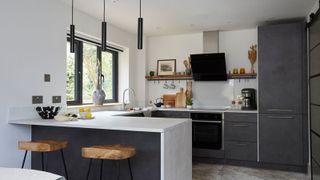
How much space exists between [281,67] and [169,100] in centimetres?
223

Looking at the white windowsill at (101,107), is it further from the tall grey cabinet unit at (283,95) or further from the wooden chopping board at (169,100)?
the tall grey cabinet unit at (283,95)

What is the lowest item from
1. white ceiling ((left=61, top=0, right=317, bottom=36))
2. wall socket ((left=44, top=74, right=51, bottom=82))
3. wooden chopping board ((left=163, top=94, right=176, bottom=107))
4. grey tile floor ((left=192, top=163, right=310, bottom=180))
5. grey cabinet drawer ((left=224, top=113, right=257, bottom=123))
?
grey tile floor ((left=192, top=163, right=310, bottom=180))

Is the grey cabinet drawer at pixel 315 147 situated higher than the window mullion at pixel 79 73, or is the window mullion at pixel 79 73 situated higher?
the window mullion at pixel 79 73

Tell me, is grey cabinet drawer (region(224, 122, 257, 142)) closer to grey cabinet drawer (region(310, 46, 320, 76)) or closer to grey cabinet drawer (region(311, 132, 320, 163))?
grey cabinet drawer (region(311, 132, 320, 163))

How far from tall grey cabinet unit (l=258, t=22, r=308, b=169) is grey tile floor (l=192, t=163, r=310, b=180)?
214mm

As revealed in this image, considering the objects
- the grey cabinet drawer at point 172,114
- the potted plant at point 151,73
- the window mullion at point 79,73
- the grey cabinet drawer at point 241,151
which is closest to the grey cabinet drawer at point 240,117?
the grey cabinet drawer at point 241,151

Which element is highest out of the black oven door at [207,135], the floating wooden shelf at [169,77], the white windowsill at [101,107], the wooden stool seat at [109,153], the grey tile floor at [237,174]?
the floating wooden shelf at [169,77]

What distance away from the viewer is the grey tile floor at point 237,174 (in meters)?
3.76

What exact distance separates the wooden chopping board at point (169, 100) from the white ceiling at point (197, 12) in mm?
1398

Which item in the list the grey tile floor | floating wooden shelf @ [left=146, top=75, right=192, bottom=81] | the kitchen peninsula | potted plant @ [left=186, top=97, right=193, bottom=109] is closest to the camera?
the kitchen peninsula

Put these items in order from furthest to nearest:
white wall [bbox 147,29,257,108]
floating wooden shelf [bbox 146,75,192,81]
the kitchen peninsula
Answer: floating wooden shelf [bbox 146,75,192,81], white wall [bbox 147,29,257,108], the kitchen peninsula

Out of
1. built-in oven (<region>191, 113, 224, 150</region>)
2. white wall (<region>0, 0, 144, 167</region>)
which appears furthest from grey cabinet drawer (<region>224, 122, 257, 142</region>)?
white wall (<region>0, 0, 144, 167</region>)

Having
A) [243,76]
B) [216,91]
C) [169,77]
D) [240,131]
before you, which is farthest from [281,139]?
[169,77]

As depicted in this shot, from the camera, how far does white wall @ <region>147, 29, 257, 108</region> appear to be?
4.93 m
